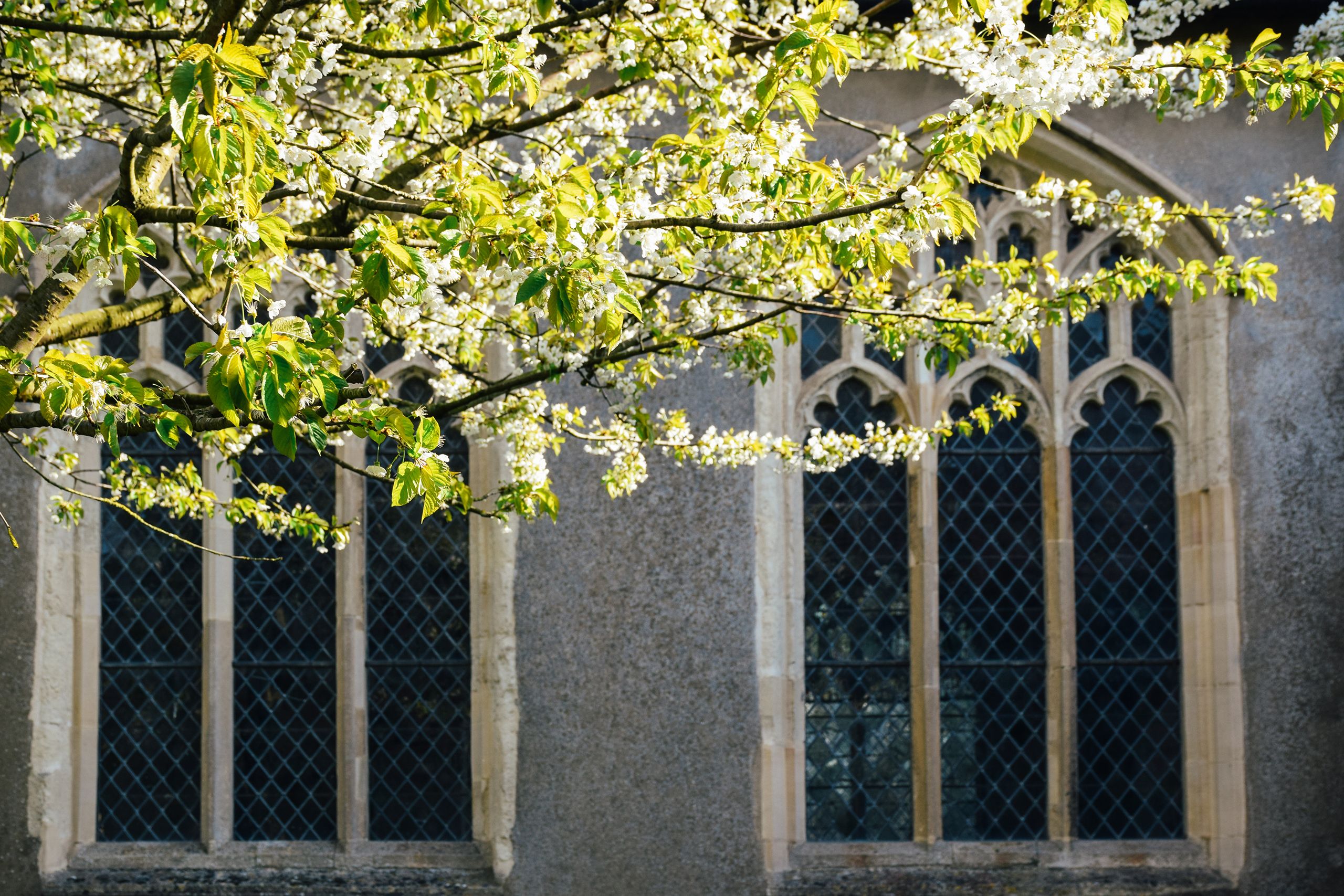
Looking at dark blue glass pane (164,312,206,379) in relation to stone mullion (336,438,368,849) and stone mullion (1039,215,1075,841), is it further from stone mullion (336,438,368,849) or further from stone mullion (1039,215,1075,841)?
stone mullion (1039,215,1075,841)

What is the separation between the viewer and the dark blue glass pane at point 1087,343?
5.08 metres

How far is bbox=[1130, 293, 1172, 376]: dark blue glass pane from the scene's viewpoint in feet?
16.6

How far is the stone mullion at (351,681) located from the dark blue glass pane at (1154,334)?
348 cm

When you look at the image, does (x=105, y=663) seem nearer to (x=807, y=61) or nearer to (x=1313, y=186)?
(x=807, y=61)

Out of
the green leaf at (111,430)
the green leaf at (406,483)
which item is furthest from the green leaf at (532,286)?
the green leaf at (111,430)

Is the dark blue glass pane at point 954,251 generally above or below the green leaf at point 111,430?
above

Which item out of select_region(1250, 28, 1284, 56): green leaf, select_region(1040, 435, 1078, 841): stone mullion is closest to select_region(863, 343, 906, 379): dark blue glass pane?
select_region(1040, 435, 1078, 841): stone mullion

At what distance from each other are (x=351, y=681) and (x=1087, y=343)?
353 cm

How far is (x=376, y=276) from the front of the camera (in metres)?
2.06

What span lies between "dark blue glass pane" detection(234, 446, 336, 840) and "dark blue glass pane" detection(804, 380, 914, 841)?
6.81 feet

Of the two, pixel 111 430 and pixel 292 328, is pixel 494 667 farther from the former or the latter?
pixel 292 328

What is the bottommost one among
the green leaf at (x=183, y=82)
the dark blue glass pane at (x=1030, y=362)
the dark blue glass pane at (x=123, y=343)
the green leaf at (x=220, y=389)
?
the green leaf at (x=220, y=389)

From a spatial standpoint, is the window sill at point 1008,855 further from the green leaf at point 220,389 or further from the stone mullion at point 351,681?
the green leaf at point 220,389

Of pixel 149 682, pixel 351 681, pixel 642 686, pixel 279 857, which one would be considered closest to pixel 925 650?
pixel 642 686
